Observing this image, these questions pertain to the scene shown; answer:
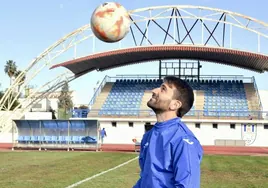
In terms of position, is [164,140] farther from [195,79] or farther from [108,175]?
[195,79]

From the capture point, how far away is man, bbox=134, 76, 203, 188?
149 inches

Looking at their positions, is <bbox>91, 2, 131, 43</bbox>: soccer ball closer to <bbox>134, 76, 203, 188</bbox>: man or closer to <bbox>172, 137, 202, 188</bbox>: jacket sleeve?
<bbox>134, 76, 203, 188</bbox>: man

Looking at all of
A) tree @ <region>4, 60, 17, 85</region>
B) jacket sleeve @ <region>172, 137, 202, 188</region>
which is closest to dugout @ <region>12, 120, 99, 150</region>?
jacket sleeve @ <region>172, 137, 202, 188</region>

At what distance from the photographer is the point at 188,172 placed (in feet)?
12.3

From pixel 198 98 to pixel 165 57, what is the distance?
6521 mm

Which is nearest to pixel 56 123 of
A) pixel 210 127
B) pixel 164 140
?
pixel 210 127

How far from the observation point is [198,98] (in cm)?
5006

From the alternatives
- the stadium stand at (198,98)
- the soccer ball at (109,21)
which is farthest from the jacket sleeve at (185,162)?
the stadium stand at (198,98)

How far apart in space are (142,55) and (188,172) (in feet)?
157

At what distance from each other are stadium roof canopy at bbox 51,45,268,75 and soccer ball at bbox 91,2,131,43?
31.1 m

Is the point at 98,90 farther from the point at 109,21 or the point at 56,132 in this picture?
the point at 109,21

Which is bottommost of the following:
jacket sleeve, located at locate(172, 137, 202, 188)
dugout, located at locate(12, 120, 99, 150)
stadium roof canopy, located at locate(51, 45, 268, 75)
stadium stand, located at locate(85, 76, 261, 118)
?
dugout, located at locate(12, 120, 99, 150)

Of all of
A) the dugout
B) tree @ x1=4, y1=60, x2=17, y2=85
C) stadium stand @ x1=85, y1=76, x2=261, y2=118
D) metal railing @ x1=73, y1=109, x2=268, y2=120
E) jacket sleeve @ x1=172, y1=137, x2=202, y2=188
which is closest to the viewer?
jacket sleeve @ x1=172, y1=137, x2=202, y2=188

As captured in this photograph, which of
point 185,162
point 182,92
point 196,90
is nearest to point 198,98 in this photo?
point 196,90
